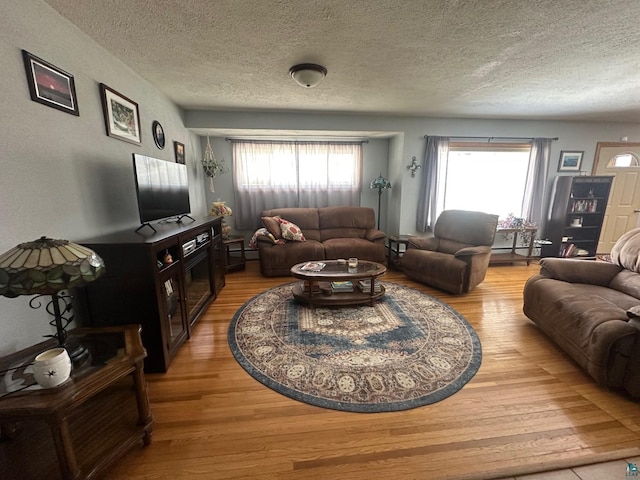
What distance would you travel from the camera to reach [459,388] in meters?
1.70

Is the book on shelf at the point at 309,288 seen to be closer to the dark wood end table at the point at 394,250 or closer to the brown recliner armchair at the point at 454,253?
the brown recliner armchair at the point at 454,253

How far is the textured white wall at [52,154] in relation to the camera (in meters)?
1.33

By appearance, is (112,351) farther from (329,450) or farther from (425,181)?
(425,181)

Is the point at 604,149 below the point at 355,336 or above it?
above

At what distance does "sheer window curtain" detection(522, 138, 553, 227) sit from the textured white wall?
580 centimetres

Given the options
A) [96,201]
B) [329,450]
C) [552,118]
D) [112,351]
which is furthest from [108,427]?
[552,118]

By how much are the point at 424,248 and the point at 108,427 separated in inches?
147

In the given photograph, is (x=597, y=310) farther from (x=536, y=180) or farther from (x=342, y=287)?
(x=536, y=180)

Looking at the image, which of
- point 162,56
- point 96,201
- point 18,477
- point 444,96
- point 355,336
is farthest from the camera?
point 444,96

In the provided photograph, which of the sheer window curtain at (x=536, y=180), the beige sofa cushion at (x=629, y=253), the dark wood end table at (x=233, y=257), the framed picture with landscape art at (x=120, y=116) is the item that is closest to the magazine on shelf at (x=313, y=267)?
the dark wood end table at (x=233, y=257)

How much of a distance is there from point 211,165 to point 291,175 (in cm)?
134

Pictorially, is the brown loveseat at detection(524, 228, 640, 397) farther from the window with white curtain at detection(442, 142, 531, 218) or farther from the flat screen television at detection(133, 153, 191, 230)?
the flat screen television at detection(133, 153, 191, 230)

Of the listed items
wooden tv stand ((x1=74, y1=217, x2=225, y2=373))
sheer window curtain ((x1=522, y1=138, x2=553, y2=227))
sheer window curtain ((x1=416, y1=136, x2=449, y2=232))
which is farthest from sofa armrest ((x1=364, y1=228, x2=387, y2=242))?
wooden tv stand ((x1=74, y1=217, x2=225, y2=373))

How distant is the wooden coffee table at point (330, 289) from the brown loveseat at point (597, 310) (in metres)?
1.45
